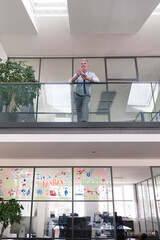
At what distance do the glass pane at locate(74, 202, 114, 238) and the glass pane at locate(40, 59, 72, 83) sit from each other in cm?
475

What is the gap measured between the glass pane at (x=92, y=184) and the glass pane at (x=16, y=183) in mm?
1420

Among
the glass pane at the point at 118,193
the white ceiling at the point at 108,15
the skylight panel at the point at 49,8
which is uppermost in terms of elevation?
the skylight panel at the point at 49,8

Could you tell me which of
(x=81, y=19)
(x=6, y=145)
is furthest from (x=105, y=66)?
(x=6, y=145)

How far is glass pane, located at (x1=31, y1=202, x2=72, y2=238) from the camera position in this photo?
591cm

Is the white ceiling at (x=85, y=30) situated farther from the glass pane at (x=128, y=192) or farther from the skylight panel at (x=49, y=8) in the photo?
the glass pane at (x=128, y=192)

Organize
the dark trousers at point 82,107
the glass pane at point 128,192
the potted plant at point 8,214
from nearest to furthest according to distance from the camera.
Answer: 1. the dark trousers at point 82,107
2. the potted plant at point 8,214
3. the glass pane at point 128,192

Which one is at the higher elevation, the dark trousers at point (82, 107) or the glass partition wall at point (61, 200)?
the dark trousers at point (82, 107)

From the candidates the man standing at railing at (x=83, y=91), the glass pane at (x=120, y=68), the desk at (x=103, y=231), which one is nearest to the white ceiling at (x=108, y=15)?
the glass pane at (x=120, y=68)

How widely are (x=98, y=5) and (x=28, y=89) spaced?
3.00 metres

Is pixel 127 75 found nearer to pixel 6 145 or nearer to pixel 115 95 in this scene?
pixel 115 95

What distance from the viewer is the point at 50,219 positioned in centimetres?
606

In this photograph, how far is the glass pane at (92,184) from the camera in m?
6.22

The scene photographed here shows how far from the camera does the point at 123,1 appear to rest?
18.3ft

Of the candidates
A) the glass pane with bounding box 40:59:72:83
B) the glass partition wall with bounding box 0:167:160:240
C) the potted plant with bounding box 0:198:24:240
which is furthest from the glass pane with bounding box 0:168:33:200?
the glass pane with bounding box 40:59:72:83
